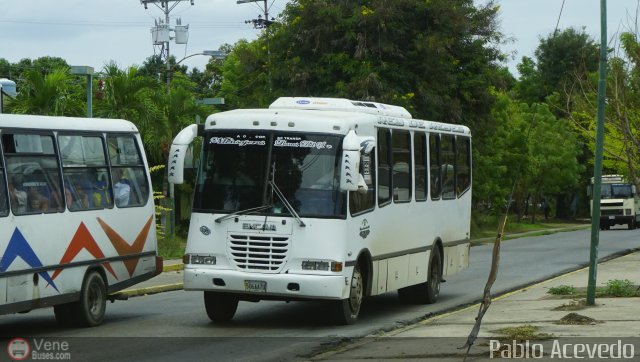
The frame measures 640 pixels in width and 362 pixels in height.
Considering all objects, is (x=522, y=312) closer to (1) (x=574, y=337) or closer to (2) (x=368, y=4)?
(1) (x=574, y=337)

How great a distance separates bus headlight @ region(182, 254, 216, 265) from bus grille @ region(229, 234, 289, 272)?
0.30m

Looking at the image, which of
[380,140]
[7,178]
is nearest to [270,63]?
[380,140]

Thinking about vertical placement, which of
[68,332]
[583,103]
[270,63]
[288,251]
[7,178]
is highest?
[270,63]

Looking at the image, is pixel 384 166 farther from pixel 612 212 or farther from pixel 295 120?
pixel 612 212

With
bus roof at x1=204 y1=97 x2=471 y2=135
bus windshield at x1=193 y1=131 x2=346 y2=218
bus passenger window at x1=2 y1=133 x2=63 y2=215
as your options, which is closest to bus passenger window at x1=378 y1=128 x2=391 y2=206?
bus roof at x1=204 y1=97 x2=471 y2=135

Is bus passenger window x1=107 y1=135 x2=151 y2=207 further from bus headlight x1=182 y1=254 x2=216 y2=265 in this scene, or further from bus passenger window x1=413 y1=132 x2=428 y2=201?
bus passenger window x1=413 y1=132 x2=428 y2=201

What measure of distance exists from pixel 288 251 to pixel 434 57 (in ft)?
87.8

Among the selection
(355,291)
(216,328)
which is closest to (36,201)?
(216,328)

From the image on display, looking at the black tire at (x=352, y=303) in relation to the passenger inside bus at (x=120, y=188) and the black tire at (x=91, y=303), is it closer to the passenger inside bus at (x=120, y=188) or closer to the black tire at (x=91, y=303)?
the black tire at (x=91, y=303)

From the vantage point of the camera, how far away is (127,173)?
17.4 m

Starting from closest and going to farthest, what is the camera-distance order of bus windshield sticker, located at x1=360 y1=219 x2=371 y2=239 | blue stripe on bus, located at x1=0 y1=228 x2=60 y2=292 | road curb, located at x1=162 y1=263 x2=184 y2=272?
blue stripe on bus, located at x1=0 y1=228 x2=60 y2=292 < bus windshield sticker, located at x1=360 y1=219 x2=371 y2=239 < road curb, located at x1=162 y1=263 x2=184 y2=272

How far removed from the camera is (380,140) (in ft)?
56.5

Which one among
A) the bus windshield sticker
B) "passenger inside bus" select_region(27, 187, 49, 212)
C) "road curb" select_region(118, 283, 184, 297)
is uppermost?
"passenger inside bus" select_region(27, 187, 49, 212)

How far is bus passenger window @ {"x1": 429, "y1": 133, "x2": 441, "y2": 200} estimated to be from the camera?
64.9 feet
